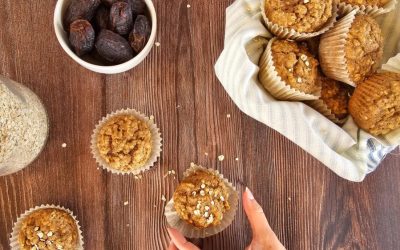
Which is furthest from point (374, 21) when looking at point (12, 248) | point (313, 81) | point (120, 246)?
point (12, 248)

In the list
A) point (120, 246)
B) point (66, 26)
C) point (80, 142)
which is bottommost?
point (120, 246)

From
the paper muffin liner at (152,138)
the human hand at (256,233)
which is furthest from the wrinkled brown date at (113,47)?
the human hand at (256,233)

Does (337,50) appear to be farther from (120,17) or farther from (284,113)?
(120,17)

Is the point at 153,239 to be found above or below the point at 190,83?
below

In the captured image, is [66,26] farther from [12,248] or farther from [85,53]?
[12,248]

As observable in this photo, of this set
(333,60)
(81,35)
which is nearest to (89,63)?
(81,35)

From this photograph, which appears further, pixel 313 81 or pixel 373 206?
pixel 373 206

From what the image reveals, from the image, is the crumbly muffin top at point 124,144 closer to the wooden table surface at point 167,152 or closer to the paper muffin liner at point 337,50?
the wooden table surface at point 167,152
